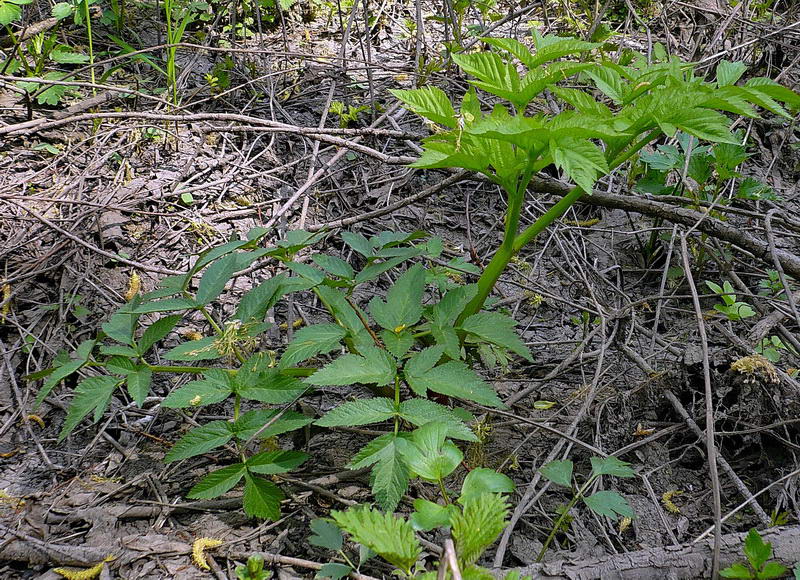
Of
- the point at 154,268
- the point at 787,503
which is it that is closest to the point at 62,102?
the point at 154,268

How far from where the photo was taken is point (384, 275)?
7.88 feet

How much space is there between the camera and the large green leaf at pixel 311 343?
1.41 metres

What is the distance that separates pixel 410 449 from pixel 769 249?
4.39 feet

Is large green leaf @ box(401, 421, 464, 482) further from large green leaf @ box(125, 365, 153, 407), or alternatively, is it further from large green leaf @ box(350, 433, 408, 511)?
large green leaf @ box(125, 365, 153, 407)

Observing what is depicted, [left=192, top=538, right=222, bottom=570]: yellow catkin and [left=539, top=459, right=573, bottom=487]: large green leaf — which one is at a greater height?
[left=539, top=459, right=573, bottom=487]: large green leaf

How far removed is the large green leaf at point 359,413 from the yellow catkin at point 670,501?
861 mm

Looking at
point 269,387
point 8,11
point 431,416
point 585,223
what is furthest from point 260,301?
point 8,11

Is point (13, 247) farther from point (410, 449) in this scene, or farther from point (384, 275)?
point (410, 449)

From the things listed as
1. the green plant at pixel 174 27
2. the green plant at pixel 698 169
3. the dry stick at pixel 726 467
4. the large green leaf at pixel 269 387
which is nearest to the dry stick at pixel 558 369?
the dry stick at pixel 726 467

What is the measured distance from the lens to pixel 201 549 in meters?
1.42

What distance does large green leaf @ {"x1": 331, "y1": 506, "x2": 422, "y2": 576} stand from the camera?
936mm

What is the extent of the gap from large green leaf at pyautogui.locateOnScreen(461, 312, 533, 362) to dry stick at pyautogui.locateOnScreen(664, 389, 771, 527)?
574 millimetres

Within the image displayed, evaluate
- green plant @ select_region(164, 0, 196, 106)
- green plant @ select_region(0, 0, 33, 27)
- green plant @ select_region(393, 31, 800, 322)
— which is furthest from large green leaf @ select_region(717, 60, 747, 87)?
green plant @ select_region(0, 0, 33, 27)

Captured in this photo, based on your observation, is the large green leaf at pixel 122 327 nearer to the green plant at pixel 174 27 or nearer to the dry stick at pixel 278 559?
the dry stick at pixel 278 559
